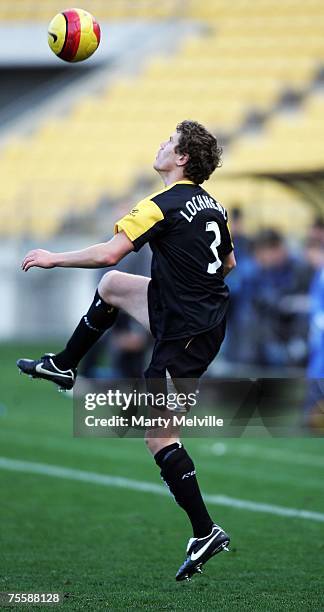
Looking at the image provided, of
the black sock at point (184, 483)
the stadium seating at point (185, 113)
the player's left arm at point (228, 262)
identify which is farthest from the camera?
the stadium seating at point (185, 113)

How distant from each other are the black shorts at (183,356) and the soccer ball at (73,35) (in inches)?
70.8

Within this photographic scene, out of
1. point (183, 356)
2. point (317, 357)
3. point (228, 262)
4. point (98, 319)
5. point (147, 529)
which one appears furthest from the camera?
point (317, 357)

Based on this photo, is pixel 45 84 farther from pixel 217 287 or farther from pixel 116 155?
pixel 217 287

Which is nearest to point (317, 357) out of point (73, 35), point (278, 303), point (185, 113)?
point (278, 303)

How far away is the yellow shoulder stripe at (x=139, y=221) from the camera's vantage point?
5742mm

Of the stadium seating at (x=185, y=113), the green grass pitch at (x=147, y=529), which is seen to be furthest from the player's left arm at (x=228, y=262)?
the stadium seating at (x=185, y=113)

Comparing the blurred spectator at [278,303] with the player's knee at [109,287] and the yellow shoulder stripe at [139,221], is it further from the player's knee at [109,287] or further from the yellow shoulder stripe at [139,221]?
the yellow shoulder stripe at [139,221]

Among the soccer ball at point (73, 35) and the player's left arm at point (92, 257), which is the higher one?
the soccer ball at point (73, 35)

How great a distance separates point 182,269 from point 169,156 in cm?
63

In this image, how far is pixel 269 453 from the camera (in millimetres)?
11125

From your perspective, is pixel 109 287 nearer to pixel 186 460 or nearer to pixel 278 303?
pixel 186 460

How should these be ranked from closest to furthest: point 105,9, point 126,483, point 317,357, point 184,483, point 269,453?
point 184,483 < point 126,483 < point 269,453 < point 317,357 < point 105,9

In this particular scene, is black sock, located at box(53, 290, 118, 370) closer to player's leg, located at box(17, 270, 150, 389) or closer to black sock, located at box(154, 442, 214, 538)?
player's leg, located at box(17, 270, 150, 389)

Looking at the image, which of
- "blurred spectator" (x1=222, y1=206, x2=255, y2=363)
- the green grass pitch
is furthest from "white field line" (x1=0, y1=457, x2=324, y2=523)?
"blurred spectator" (x1=222, y1=206, x2=255, y2=363)
